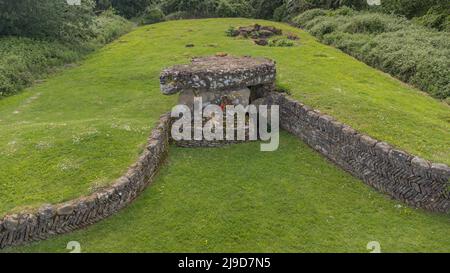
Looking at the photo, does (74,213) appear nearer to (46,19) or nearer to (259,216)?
(259,216)

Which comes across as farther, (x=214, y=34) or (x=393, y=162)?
(x=214, y=34)

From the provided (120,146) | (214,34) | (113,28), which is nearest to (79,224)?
(120,146)

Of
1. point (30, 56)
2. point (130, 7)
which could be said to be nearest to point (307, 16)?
point (30, 56)

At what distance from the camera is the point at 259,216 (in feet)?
38.6

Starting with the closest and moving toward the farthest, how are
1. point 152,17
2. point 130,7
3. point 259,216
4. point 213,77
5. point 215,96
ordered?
point 259,216, point 213,77, point 215,96, point 152,17, point 130,7

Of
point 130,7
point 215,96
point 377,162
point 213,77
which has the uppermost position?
point 130,7

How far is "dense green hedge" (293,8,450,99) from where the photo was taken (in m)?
22.1

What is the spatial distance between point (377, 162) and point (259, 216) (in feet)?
12.9

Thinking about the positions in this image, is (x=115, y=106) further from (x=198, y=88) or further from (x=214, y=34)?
(x=214, y=34)

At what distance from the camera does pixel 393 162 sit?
40.1ft

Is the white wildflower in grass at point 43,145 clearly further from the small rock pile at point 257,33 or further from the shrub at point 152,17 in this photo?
the shrub at point 152,17

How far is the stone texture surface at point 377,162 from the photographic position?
11555 mm
